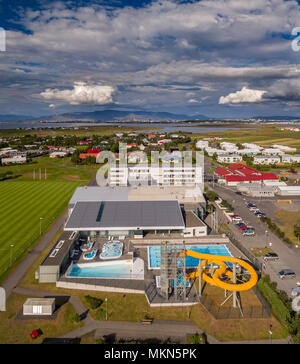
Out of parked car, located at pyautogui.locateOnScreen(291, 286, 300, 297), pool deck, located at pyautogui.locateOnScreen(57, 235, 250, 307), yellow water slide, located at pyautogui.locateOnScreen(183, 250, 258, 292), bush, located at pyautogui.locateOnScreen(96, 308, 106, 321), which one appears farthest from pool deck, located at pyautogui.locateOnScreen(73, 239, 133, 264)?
parked car, located at pyautogui.locateOnScreen(291, 286, 300, 297)

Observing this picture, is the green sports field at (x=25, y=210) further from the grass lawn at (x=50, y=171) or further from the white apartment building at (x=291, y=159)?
the white apartment building at (x=291, y=159)

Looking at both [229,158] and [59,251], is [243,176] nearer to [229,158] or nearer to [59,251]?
[229,158]

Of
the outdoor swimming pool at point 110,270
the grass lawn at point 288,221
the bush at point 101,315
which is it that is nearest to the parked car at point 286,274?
the grass lawn at point 288,221

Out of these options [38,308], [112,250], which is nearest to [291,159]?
[112,250]

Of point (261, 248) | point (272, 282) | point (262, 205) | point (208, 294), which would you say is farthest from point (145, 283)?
point (262, 205)

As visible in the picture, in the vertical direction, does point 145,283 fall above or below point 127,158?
below

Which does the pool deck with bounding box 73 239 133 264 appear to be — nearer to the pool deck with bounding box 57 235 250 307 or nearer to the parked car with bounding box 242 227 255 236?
the pool deck with bounding box 57 235 250 307
